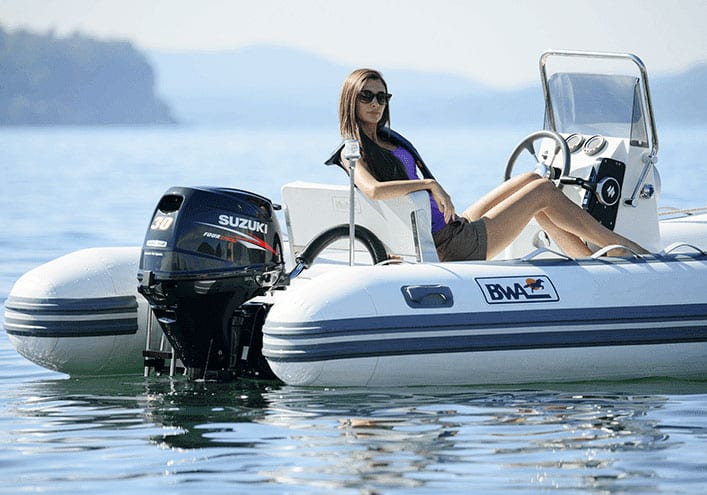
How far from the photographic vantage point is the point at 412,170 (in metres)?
6.32

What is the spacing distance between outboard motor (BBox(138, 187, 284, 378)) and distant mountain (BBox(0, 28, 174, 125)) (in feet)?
384

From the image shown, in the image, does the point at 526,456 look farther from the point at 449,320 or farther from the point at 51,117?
the point at 51,117

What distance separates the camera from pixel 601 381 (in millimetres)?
6211

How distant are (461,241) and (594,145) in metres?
1.01

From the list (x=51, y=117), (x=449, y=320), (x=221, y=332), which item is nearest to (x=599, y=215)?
(x=449, y=320)

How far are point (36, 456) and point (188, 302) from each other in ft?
3.25

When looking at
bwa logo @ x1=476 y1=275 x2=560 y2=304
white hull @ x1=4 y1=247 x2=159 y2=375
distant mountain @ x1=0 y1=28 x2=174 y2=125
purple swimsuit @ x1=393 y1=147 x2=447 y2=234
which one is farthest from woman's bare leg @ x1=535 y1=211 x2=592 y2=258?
distant mountain @ x1=0 y1=28 x2=174 y2=125

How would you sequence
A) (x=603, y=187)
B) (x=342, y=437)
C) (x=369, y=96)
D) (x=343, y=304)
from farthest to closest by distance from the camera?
(x=603, y=187), (x=369, y=96), (x=343, y=304), (x=342, y=437)

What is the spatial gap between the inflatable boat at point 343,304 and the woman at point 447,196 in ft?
0.32

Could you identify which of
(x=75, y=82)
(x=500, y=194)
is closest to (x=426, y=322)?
(x=500, y=194)

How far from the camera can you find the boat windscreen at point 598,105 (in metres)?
7.04

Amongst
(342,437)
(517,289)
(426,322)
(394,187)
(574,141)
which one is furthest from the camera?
(574,141)

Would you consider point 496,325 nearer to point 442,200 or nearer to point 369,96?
point 442,200

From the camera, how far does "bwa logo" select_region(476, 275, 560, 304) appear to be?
5.92m
